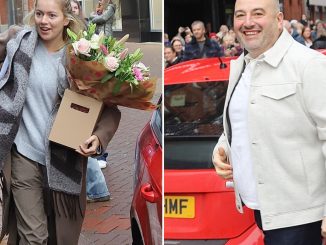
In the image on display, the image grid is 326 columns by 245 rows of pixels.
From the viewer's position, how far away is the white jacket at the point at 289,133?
7.64ft

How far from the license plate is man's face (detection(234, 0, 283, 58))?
93 centimetres

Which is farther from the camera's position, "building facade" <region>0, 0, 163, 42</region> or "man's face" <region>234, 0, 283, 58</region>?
"building facade" <region>0, 0, 163, 42</region>

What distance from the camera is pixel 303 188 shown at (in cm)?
244

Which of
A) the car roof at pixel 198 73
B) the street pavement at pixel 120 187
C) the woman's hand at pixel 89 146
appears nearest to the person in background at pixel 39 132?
the woman's hand at pixel 89 146

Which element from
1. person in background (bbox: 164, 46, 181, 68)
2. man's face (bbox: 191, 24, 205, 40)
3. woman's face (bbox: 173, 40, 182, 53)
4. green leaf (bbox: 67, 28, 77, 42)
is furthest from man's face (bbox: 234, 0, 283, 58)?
man's face (bbox: 191, 24, 205, 40)

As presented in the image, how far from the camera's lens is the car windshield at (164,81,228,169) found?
316cm

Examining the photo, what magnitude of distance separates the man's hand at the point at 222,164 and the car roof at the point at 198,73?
786 mm

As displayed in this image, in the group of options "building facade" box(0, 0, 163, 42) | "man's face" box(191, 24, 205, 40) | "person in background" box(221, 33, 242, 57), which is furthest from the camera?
"person in background" box(221, 33, 242, 57)

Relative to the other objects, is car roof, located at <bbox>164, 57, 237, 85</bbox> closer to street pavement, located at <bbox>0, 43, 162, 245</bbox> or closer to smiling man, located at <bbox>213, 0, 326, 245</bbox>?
street pavement, located at <bbox>0, 43, 162, 245</bbox>

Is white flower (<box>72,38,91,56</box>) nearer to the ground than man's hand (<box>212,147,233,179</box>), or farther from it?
farther from it

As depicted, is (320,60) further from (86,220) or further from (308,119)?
(86,220)

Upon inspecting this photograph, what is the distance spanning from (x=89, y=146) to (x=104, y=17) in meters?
2.33

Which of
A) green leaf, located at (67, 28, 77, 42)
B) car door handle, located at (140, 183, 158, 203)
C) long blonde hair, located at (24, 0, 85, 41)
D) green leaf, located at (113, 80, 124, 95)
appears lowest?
car door handle, located at (140, 183, 158, 203)

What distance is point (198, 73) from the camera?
363cm
